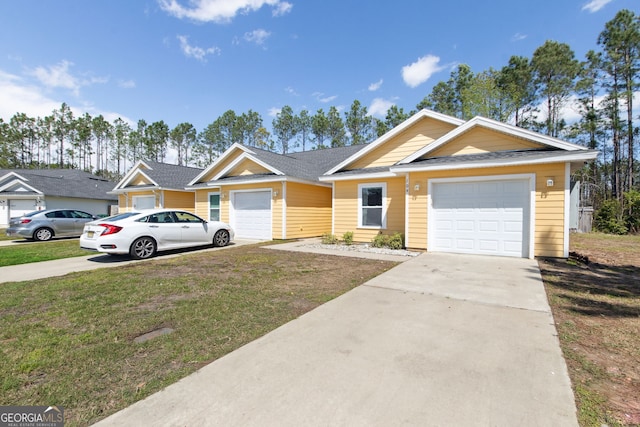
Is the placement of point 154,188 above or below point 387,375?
above

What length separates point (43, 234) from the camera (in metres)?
12.9

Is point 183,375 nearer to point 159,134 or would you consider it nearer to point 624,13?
point 624,13

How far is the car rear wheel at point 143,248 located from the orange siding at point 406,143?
7.99m

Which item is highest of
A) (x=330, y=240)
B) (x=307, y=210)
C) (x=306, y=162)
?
(x=306, y=162)

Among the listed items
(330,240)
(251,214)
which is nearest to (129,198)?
(251,214)

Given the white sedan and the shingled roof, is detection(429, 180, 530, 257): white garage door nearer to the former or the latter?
the shingled roof

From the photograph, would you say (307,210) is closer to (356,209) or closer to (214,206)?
(356,209)

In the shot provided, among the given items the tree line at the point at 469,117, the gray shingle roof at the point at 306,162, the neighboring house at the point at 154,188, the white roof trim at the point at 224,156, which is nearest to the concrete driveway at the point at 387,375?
the gray shingle roof at the point at 306,162

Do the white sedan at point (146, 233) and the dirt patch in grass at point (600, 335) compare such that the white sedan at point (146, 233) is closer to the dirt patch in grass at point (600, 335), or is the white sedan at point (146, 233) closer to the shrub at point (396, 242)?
the shrub at point (396, 242)

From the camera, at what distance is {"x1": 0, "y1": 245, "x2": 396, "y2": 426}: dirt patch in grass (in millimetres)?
2330

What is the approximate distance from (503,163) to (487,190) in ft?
2.87

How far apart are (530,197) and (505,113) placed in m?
24.1

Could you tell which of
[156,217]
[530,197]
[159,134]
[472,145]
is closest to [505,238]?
[530,197]

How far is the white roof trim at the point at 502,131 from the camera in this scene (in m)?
7.45
